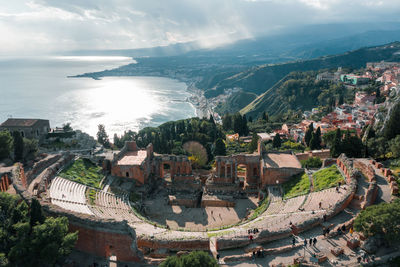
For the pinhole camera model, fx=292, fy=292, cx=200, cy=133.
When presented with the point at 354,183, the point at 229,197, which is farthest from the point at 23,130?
the point at 354,183

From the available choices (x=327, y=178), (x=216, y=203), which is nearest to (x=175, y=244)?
(x=216, y=203)

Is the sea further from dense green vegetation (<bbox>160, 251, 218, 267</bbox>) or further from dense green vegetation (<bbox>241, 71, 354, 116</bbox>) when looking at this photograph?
dense green vegetation (<bbox>160, 251, 218, 267</bbox>)

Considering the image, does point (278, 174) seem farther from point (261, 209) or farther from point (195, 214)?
point (195, 214)

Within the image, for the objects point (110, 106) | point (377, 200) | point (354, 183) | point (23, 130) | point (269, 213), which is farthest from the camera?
point (110, 106)

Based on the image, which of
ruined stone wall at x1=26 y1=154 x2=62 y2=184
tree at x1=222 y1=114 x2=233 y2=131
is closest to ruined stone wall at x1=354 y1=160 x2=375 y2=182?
ruined stone wall at x1=26 y1=154 x2=62 y2=184

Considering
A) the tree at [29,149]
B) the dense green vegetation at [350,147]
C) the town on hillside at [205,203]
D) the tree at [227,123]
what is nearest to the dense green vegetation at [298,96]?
the tree at [227,123]

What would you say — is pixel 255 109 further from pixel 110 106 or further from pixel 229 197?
pixel 229 197

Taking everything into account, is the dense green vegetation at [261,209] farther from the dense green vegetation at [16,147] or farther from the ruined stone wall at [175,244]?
the dense green vegetation at [16,147]
